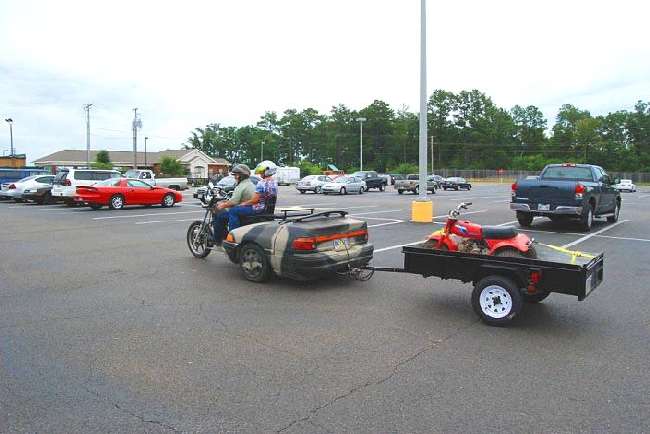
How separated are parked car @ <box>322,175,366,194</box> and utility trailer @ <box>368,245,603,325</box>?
3281 centimetres

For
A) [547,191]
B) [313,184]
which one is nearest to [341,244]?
[547,191]

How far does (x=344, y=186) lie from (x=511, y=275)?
111ft

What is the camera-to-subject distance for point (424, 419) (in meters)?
3.57

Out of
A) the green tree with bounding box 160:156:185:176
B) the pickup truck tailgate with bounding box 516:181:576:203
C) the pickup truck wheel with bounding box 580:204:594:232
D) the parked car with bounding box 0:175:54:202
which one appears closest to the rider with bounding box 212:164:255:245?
the pickup truck tailgate with bounding box 516:181:576:203

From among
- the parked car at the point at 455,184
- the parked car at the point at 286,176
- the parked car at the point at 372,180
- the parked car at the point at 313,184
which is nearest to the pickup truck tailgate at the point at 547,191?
the parked car at the point at 313,184

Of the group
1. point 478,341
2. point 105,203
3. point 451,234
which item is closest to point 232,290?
point 451,234

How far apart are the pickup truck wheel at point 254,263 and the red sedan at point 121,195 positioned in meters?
15.6

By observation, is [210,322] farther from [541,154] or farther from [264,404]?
[541,154]

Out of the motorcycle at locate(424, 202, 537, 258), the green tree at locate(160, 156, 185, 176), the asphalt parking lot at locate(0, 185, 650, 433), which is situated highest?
the green tree at locate(160, 156, 185, 176)

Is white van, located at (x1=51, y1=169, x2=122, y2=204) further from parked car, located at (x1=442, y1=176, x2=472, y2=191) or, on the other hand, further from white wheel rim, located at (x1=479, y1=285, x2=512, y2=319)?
parked car, located at (x1=442, y1=176, x2=472, y2=191)

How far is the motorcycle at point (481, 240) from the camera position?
6012 mm

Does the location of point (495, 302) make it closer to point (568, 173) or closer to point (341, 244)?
point (341, 244)

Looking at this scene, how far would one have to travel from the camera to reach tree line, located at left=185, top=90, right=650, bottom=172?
114 meters

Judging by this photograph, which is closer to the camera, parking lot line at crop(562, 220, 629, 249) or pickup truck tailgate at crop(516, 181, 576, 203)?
parking lot line at crop(562, 220, 629, 249)
